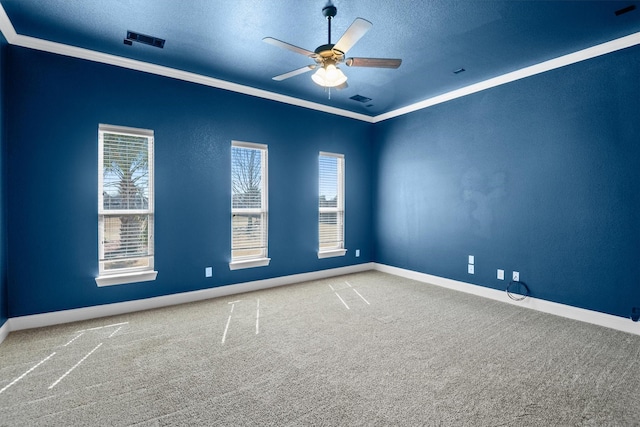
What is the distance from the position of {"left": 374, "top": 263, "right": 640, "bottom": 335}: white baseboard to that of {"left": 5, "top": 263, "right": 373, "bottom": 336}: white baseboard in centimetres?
188

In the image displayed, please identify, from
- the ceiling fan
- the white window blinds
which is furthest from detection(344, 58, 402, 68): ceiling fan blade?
the white window blinds

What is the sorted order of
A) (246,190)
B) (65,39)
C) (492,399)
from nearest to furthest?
1. (492,399)
2. (65,39)
3. (246,190)

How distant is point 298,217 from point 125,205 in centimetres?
243

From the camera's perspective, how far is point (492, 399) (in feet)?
6.63

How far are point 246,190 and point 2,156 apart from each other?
2573mm

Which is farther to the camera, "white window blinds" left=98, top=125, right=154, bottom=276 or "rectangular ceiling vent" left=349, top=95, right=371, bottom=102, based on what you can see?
"rectangular ceiling vent" left=349, top=95, right=371, bottom=102

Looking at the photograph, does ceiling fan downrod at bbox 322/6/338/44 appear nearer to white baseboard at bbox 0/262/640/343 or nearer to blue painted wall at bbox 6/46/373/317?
blue painted wall at bbox 6/46/373/317

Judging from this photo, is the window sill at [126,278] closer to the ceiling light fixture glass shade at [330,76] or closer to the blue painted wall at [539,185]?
the ceiling light fixture glass shade at [330,76]

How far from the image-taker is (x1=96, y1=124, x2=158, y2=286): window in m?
3.52

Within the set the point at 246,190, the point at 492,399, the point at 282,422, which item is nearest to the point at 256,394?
the point at 282,422

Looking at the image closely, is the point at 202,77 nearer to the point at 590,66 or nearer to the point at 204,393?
the point at 204,393

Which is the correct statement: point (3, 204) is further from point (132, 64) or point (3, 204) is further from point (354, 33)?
point (354, 33)

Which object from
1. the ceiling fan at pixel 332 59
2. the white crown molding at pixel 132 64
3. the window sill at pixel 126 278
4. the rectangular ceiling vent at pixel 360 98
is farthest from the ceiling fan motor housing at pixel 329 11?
the window sill at pixel 126 278

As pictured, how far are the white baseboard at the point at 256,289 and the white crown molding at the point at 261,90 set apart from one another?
283 cm
